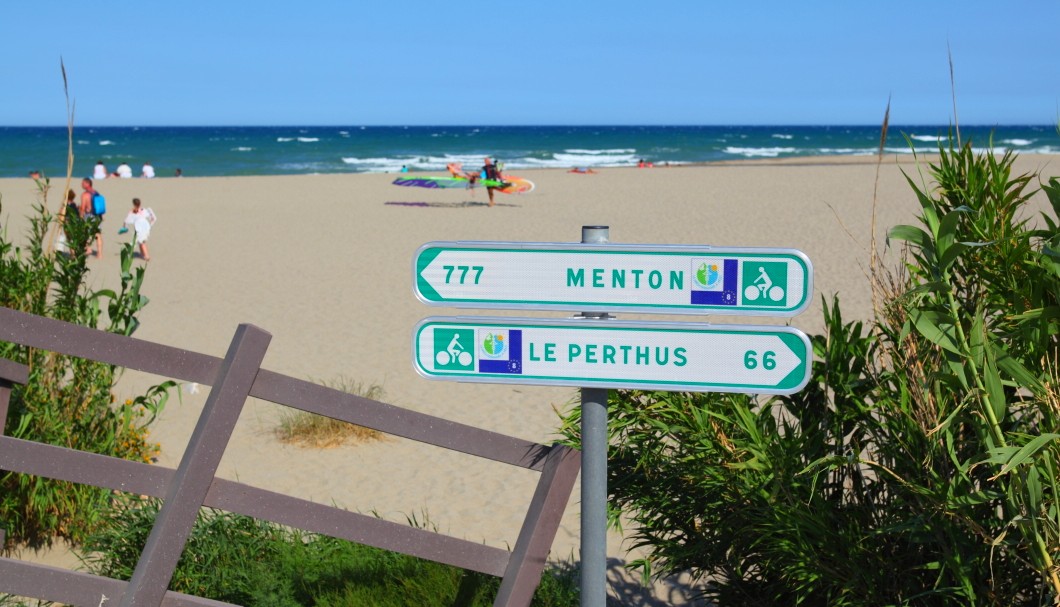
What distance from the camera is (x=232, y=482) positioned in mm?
2594

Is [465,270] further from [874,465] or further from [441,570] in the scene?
[441,570]

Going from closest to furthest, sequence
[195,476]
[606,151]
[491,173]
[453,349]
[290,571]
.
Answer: [453,349]
[195,476]
[290,571]
[491,173]
[606,151]

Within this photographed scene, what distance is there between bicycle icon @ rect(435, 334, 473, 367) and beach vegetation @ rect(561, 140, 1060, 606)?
1009 mm

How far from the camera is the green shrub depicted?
432 centimetres

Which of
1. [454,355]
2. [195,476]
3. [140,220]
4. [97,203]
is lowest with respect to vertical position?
[140,220]

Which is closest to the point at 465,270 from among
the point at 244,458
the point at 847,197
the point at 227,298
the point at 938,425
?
the point at 938,425

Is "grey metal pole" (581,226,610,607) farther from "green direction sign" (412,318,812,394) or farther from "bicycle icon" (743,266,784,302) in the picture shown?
"bicycle icon" (743,266,784,302)

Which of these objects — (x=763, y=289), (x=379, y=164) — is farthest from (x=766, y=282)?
(x=379, y=164)

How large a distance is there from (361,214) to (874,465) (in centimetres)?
2161

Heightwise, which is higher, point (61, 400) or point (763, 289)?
point (763, 289)

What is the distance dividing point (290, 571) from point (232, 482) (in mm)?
1221

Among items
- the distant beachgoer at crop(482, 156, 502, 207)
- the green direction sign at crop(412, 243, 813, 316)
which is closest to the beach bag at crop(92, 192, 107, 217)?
the distant beachgoer at crop(482, 156, 502, 207)

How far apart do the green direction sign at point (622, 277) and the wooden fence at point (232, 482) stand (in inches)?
18.0

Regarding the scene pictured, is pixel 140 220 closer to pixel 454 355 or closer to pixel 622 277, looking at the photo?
pixel 454 355
